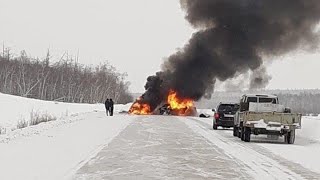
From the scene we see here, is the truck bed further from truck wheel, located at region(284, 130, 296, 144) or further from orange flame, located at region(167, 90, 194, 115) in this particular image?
orange flame, located at region(167, 90, 194, 115)

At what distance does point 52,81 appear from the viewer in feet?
377

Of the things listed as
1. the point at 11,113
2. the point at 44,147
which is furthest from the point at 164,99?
the point at 44,147

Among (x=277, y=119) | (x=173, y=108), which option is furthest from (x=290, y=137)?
(x=173, y=108)

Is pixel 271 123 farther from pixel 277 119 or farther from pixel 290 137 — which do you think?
pixel 290 137

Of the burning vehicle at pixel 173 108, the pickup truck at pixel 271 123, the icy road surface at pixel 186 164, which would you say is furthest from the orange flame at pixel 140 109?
the icy road surface at pixel 186 164

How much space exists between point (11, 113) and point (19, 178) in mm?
45052

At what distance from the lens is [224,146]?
18.8 meters

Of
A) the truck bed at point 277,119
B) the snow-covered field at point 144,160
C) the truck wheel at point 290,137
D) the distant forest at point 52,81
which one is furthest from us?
the distant forest at point 52,81

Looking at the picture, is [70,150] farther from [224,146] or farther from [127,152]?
[224,146]

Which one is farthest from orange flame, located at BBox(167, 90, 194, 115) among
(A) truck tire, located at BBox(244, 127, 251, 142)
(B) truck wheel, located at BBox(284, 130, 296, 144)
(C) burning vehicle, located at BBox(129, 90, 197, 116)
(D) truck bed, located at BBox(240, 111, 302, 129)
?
(D) truck bed, located at BBox(240, 111, 302, 129)

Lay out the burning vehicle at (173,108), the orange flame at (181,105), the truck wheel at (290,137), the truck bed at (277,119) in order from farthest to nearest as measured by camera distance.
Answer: the orange flame at (181,105) → the burning vehicle at (173,108) → the truck wheel at (290,137) → the truck bed at (277,119)

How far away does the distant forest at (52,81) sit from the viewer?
344 ft

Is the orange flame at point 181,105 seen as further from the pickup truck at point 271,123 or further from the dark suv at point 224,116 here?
the pickup truck at point 271,123

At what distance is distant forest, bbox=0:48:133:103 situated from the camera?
105 m
